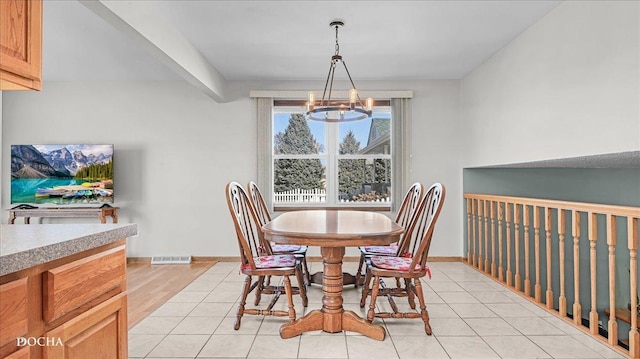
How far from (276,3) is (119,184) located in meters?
3.44

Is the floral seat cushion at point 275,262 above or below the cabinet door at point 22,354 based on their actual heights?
below

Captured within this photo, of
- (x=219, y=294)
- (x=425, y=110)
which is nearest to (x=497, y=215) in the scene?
(x=425, y=110)

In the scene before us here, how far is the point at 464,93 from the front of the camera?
5051mm

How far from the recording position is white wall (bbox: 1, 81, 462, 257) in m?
5.12

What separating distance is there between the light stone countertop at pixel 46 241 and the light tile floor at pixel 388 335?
1252mm

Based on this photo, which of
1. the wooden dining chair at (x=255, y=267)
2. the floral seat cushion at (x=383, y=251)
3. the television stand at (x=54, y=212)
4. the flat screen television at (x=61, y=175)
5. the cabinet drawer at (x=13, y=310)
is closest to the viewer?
the cabinet drawer at (x=13, y=310)

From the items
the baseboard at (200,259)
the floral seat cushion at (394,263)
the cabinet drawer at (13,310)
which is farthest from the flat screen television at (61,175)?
the cabinet drawer at (13,310)

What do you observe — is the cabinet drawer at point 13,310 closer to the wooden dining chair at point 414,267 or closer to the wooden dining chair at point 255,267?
the wooden dining chair at point 255,267

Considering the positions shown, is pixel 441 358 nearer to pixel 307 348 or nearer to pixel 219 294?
pixel 307 348

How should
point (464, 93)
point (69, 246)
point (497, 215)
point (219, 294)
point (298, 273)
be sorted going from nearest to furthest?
point (69, 246)
point (298, 273)
point (219, 294)
point (497, 215)
point (464, 93)

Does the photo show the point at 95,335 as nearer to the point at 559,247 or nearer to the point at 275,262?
the point at 275,262

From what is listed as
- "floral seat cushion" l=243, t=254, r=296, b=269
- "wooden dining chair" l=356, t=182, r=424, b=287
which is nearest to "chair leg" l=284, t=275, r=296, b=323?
"floral seat cushion" l=243, t=254, r=296, b=269

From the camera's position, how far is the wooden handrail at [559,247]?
249cm

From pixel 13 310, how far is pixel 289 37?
321cm
